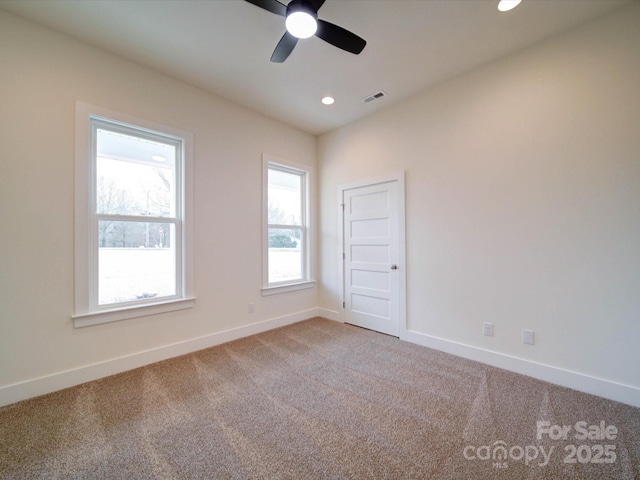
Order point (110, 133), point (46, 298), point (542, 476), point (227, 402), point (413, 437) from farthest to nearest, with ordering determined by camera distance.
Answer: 1. point (110, 133)
2. point (46, 298)
3. point (227, 402)
4. point (413, 437)
5. point (542, 476)

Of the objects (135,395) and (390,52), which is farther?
(390,52)

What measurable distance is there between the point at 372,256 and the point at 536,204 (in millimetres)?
1847

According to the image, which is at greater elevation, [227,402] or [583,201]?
[583,201]

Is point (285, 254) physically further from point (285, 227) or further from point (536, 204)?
point (536, 204)

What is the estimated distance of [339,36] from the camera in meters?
1.88

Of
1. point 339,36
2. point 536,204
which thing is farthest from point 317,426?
point 339,36

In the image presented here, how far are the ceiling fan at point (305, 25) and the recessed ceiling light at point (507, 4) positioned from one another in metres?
1.06

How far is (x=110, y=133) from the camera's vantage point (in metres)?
2.53

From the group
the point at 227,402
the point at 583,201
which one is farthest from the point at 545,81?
the point at 227,402

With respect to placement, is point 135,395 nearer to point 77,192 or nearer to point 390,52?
point 77,192

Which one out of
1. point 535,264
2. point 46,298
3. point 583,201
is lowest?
point 46,298

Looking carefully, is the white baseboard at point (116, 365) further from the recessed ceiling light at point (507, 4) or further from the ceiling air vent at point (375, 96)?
the recessed ceiling light at point (507, 4)

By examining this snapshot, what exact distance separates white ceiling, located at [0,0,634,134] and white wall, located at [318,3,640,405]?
11.9 inches

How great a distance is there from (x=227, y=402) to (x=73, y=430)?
95 centimetres
